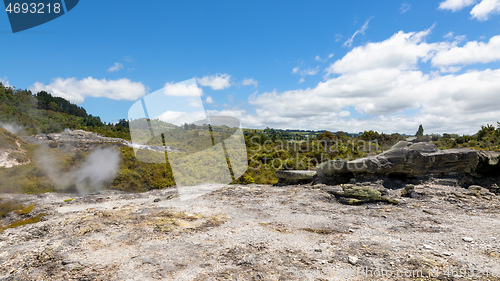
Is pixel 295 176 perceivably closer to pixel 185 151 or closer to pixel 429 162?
pixel 429 162

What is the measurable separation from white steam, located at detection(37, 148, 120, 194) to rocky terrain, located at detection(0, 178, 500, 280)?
4.28 meters

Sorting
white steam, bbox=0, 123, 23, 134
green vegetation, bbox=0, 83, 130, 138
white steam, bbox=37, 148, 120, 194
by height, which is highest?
green vegetation, bbox=0, 83, 130, 138

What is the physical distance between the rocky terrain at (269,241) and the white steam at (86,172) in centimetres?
428

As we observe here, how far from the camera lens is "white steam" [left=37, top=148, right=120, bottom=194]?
1268 cm

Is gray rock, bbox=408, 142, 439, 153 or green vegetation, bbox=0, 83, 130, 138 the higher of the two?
green vegetation, bbox=0, 83, 130, 138

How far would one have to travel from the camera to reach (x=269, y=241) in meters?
4.89

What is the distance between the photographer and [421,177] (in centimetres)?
1004

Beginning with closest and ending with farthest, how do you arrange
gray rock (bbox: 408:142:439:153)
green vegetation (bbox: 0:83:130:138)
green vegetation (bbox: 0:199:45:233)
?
green vegetation (bbox: 0:199:45:233) → gray rock (bbox: 408:142:439:153) → green vegetation (bbox: 0:83:130:138)

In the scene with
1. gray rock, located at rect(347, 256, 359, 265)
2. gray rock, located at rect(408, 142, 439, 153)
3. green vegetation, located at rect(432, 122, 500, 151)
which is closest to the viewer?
gray rock, located at rect(347, 256, 359, 265)

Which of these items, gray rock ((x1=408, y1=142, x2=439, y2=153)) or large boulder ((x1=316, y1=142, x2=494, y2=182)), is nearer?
large boulder ((x1=316, y1=142, x2=494, y2=182))

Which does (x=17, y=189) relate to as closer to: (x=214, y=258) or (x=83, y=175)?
(x=83, y=175)

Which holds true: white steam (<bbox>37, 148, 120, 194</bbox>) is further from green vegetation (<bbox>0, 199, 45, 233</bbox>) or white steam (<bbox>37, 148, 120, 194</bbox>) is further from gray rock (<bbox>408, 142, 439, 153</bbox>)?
gray rock (<bbox>408, 142, 439, 153</bbox>)

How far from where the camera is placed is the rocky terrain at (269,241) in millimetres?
3631

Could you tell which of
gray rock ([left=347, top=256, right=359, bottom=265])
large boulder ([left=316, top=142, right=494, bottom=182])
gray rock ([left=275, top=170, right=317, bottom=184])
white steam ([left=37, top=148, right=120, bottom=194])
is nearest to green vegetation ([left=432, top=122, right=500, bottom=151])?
large boulder ([left=316, top=142, right=494, bottom=182])
